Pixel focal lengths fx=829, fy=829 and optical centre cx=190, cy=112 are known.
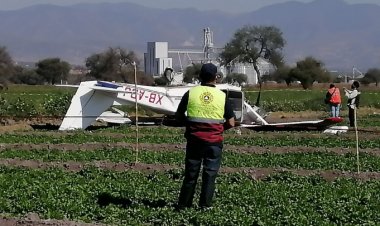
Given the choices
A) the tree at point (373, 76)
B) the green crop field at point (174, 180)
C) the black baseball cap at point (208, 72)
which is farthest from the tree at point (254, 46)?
the black baseball cap at point (208, 72)

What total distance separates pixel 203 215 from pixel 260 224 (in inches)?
37.2

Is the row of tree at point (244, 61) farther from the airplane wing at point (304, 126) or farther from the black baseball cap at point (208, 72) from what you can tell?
the black baseball cap at point (208, 72)

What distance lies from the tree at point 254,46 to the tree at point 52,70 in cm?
2493

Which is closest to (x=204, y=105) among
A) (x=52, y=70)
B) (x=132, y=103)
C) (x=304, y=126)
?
(x=304, y=126)

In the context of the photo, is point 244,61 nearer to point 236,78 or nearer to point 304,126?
point 236,78

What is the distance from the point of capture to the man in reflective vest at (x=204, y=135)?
1230cm

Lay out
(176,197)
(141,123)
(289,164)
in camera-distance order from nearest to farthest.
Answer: (176,197) < (289,164) < (141,123)

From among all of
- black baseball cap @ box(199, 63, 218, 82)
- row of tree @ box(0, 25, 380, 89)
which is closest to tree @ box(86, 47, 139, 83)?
row of tree @ box(0, 25, 380, 89)

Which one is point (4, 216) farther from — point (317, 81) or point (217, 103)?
point (317, 81)

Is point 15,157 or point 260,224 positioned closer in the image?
point 260,224

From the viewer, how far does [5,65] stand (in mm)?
95562

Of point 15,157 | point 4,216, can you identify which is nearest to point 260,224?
point 4,216

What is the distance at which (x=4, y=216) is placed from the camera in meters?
11.9

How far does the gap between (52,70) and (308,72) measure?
33.6m
